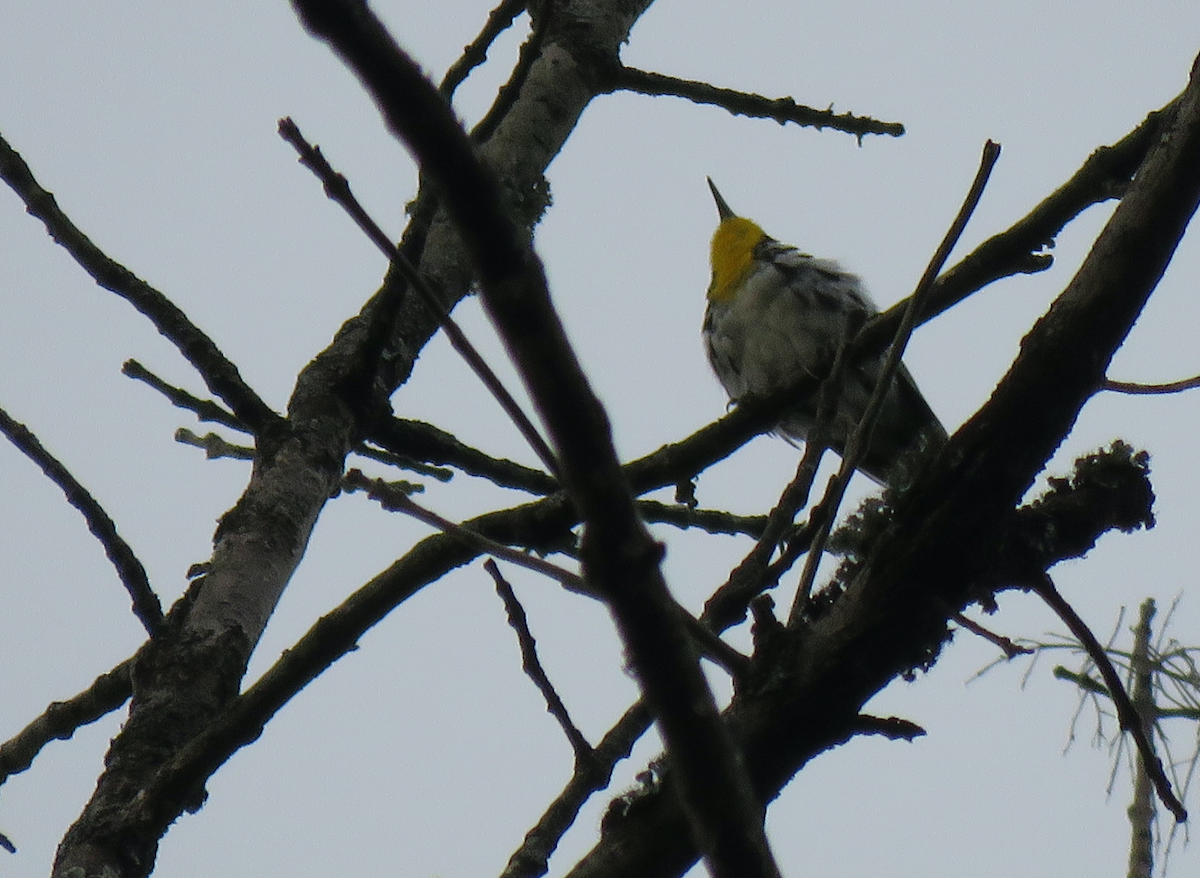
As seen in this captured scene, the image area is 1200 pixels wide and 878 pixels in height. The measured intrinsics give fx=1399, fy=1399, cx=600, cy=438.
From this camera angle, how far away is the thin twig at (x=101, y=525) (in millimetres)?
2129

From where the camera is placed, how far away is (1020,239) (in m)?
2.29

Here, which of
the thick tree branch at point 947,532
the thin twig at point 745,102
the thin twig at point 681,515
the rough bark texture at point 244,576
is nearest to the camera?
the thick tree branch at point 947,532

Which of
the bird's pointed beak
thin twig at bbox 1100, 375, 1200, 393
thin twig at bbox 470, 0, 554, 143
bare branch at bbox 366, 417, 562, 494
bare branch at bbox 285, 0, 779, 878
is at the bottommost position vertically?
bare branch at bbox 285, 0, 779, 878

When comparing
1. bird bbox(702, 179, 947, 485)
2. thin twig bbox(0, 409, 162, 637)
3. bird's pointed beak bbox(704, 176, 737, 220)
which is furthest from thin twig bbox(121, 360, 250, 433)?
bird's pointed beak bbox(704, 176, 737, 220)

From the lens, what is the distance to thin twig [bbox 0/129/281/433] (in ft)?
7.77

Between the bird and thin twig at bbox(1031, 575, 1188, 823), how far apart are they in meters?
3.20

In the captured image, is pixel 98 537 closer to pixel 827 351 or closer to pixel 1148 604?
pixel 1148 604

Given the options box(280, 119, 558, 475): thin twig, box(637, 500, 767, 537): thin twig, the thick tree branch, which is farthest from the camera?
box(637, 500, 767, 537): thin twig

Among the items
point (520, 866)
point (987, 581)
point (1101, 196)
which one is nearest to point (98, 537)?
point (520, 866)

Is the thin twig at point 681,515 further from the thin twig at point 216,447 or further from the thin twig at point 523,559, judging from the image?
the thin twig at point 523,559

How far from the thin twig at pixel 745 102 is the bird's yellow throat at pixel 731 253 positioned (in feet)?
7.53

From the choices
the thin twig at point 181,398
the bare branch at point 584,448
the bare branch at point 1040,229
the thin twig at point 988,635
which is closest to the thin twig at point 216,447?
the thin twig at point 181,398

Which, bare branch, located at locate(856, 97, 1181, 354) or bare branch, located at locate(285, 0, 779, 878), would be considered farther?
bare branch, located at locate(856, 97, 1181, 354)

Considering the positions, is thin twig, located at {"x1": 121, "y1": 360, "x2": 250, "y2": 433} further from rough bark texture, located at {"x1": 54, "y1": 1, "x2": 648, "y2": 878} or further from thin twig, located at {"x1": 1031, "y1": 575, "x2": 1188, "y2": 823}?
thin twig, located at {"x1": 1031, "y1": 575, "x2": 1188, "y2": 823}
